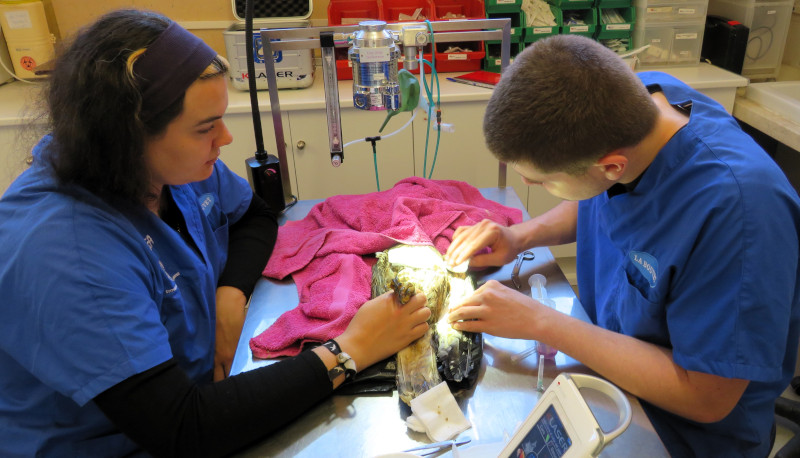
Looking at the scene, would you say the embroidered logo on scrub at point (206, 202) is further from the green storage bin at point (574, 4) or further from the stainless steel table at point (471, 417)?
the green storage bin at point (574, 4)

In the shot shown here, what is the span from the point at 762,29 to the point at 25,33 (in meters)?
3.38

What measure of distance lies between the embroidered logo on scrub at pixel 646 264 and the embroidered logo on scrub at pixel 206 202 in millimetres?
1006

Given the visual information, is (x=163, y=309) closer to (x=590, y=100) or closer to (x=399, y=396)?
(x=399, y=396)

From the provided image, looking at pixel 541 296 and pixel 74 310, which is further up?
pixel 74 310

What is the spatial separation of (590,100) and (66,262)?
0.89 meters

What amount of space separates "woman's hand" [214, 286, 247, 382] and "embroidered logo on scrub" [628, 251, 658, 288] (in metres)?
0.90

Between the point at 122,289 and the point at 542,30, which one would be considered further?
the point at 542,30

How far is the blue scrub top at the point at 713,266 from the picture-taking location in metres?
1.00

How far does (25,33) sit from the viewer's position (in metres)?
2.73

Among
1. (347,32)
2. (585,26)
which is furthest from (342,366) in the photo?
(585,26)

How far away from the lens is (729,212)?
1.01m

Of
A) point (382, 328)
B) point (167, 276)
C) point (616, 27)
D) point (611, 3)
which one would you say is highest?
point (611, 3)

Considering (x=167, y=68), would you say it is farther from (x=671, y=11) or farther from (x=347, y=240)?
(x=671, y=11)

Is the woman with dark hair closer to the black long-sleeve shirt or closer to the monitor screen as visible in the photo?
the black long-sleeve shirt
